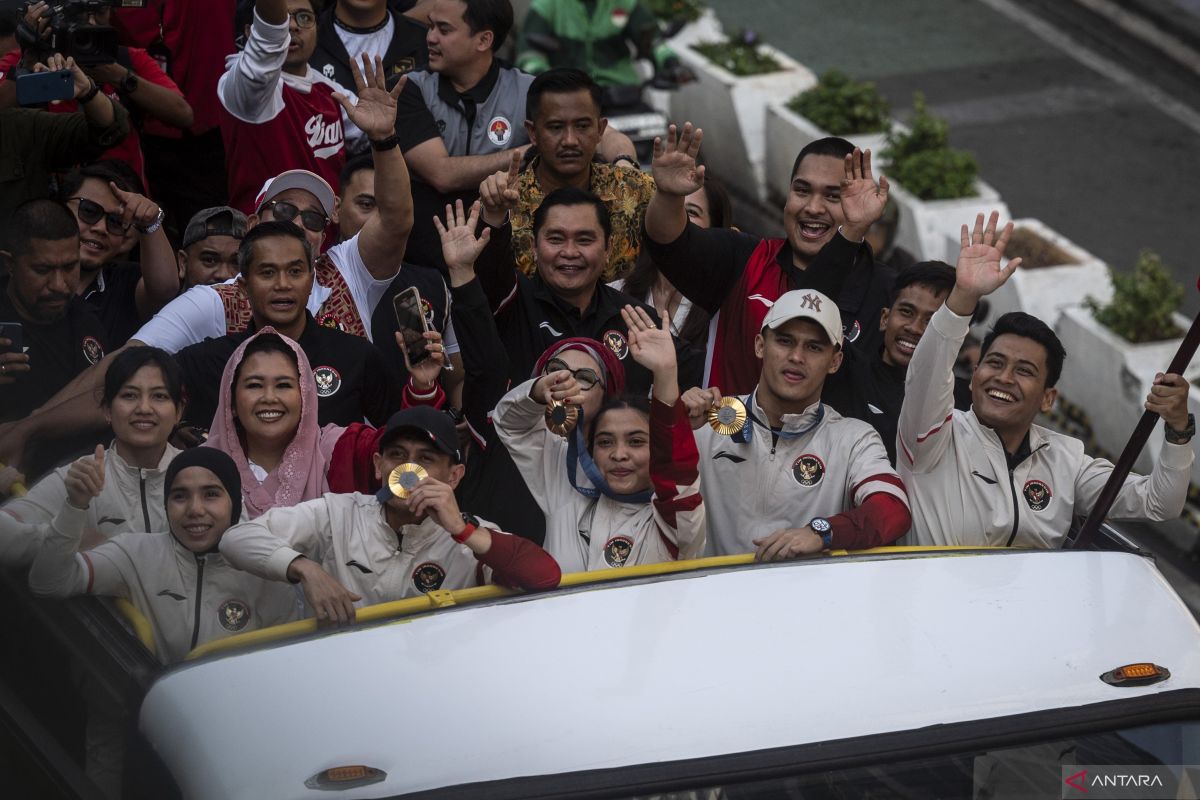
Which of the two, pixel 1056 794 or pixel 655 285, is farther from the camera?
pixel 655 285

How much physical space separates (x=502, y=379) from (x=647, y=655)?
1.84 metres

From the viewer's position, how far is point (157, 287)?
18.8 feet

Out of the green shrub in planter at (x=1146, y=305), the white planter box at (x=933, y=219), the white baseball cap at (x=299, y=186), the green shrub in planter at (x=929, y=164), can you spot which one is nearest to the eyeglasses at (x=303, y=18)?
the white baseball cap at (x=299, y=186)

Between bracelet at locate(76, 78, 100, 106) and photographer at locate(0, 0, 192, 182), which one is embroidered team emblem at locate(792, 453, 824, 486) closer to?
bracelet at locate(76, 78, 100, 106)

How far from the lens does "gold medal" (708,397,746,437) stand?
449 centimetres

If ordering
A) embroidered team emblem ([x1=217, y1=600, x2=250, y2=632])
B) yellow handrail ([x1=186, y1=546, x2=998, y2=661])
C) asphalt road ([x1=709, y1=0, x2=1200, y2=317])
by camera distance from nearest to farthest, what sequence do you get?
yellow handrail ([x1=186, y1=546, x2=998, y2=661])
embroidered team emblem ([x1=217, y1=600, x2=250, y2=632])
asphalt road ([x1=709, y1=0, x2=1200, y2=317])

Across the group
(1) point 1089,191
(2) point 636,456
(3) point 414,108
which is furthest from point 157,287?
(1) point 1089,191

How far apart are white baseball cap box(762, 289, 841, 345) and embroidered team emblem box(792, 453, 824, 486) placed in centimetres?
36

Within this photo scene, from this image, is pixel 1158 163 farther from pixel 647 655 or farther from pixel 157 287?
pixel 647 655

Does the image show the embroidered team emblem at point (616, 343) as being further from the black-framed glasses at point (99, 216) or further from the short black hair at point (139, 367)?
the black-framed glasses at point (99, 216)

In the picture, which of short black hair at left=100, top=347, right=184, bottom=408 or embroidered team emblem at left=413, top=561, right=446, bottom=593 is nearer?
embroidered team emblem at left=413, top=561, right=446, bottom=593

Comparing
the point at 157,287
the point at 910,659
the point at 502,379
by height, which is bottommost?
the point at 910,659

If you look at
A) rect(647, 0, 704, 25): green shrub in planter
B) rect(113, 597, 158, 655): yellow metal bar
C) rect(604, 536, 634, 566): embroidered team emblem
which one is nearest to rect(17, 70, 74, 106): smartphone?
rect(113, 597, 158, 655): yellow metal bar

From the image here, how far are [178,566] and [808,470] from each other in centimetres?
180
